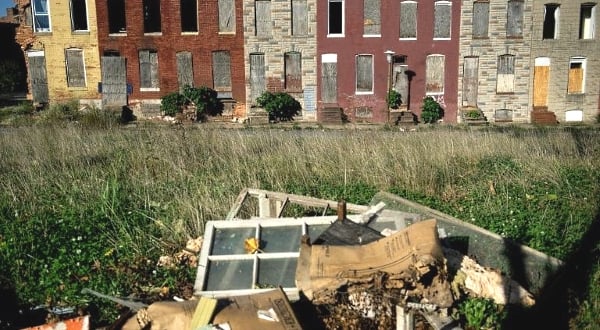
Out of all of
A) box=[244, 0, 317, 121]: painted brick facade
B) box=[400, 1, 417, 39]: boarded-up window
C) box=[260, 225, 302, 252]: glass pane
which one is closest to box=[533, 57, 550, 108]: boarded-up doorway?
box=[400, 1, 417, 39]: boarded-up window

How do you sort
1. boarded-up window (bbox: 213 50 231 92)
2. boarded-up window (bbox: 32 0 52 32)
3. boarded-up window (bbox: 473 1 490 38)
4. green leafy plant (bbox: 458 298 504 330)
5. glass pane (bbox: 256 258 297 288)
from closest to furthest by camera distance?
green leafy plant (bbox: 458 298 504 330) → glass pane (bbox: 256 258 297 288) → boarded-up window (bbox: 473 1 490 38) → boarded-up window (bbox: 213 50 231 92) → boarded-up window (bbox: 32 0 52 32)

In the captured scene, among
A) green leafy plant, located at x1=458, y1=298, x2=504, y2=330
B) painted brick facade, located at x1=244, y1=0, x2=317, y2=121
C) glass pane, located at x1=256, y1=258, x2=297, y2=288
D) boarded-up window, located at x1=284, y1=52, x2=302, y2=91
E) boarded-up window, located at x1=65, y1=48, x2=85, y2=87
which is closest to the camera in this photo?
green leafy plant, located at x1=458, y1=298, x2=504, y2=330

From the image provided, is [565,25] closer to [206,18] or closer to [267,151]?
[206,18]

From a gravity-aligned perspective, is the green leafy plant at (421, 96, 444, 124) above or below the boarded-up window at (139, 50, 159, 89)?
below

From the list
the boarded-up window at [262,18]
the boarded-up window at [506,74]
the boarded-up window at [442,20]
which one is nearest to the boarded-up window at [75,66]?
the boarded-up window at [262,18]

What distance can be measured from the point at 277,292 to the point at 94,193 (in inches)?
192

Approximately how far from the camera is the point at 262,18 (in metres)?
25.7

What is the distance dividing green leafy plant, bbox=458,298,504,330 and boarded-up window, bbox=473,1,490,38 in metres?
23.2

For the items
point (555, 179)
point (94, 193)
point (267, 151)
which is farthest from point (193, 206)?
point (555, 179)

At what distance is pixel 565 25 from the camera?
85.1 ft

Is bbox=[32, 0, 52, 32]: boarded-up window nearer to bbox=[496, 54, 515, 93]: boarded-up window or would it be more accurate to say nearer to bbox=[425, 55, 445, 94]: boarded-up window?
bbox=[425, 55, 445, 94]: boarded-up window

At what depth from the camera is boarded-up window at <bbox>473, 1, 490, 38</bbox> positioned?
2571 centimetres

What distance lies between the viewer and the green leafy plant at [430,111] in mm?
25469

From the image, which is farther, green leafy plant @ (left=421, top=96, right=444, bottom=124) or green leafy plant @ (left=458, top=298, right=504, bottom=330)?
green leafy plant @ (left=421, top=96, right=444, bottom=124)
